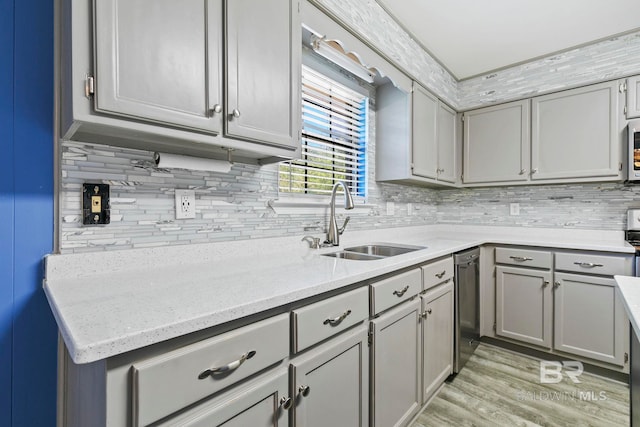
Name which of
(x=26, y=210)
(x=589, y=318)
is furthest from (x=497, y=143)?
(x=26, y=210)

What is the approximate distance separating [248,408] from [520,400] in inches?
75.1

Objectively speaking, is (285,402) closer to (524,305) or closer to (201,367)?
(201,367)

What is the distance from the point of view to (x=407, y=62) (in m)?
2.42

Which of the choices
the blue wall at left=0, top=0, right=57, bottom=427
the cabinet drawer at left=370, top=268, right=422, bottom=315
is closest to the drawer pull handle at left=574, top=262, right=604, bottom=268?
the cabinet drawer at left=370, top=268, right=422, bottom=315

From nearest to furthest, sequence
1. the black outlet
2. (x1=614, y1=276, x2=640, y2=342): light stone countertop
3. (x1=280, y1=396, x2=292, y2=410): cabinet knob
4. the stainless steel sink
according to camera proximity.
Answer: (x1=614, y1=276, x2=640, y2=342): light stone countertop < (x1=280, y1=396, x2=292, y2=410): cabinet knob < the black outlet < the stainless steel sink

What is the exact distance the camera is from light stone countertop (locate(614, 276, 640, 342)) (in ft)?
2.54

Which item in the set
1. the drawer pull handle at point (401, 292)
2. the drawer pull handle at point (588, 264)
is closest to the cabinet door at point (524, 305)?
the drawer pull handle at point (588, 264)

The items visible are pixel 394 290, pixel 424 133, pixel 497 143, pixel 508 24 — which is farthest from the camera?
pixel 497 143

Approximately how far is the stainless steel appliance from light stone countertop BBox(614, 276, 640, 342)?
1.63m

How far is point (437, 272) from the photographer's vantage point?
1.86 m

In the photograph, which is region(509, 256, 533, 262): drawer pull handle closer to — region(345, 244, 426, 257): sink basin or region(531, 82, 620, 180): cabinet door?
region(531, 82, 620, 180): cabinet door

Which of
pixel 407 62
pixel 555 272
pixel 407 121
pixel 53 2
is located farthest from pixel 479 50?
pixel 53 2

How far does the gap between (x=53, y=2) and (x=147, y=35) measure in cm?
44

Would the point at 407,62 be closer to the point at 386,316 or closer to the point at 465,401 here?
A: the point at 386,316
